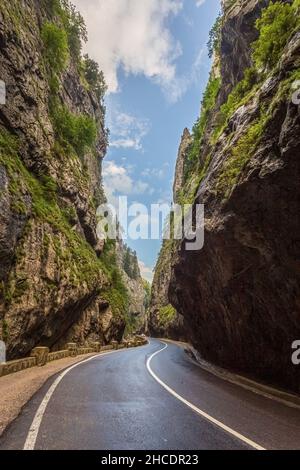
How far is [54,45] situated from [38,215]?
22.2 m

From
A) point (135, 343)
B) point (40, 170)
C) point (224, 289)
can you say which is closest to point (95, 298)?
point (135, 343)

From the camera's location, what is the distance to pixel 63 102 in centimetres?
3681

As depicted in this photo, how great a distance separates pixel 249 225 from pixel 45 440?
326 inches

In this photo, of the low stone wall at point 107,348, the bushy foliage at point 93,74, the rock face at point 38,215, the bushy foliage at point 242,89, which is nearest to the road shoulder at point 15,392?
the rock face at point 38,215

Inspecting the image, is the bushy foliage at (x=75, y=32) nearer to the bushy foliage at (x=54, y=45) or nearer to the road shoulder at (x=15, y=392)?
the bushy foliage at (x=54, y=45)

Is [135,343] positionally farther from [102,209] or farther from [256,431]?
[256,431]

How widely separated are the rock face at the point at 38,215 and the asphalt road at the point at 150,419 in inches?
307

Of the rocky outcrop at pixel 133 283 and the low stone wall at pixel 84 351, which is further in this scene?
the rocky outcrop at pixel 133 283

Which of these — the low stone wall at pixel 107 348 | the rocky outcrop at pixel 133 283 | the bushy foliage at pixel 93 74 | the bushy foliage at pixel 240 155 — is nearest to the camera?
the bushy foliage at pixel 240 155

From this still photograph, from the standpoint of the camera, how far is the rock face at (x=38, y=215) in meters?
16.8

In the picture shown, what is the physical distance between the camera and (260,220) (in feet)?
33.6

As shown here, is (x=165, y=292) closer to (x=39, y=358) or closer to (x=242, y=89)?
(x=39, y=358)
